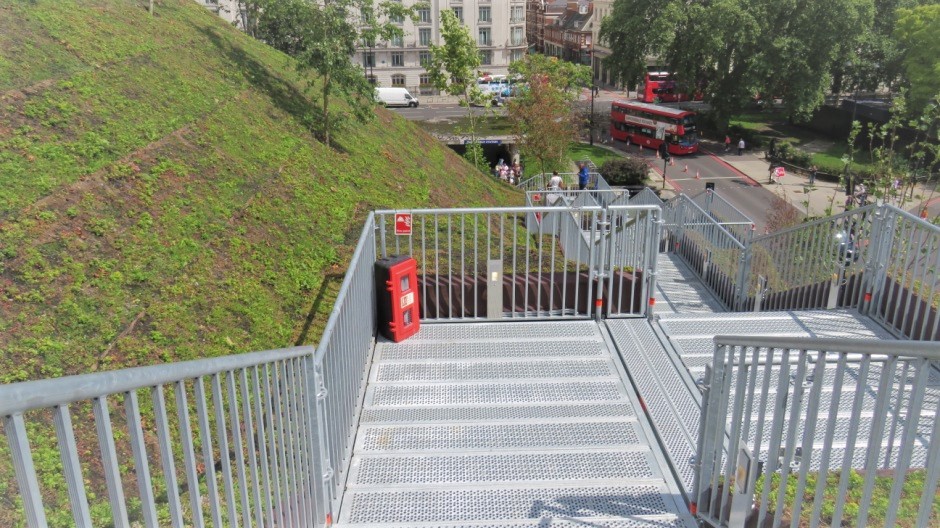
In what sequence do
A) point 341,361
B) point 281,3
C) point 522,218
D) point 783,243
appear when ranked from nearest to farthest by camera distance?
point 341,361
point 783,243
point 281,3
point 522,218

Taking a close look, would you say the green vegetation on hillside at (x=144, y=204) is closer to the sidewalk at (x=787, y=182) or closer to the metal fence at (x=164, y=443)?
the metal fence at (x=164, y=443)

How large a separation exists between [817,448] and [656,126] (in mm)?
42720

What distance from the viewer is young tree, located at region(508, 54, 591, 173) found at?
30.3 m

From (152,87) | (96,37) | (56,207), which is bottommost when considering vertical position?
(56,207)

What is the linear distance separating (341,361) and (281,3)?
903 cm

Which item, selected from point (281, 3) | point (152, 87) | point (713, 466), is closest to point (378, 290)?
point (713, 466)

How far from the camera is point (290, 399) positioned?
3793 mm

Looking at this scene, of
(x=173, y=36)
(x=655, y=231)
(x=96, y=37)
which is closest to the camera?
(x=655, y=231)

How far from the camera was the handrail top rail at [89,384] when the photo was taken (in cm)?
151

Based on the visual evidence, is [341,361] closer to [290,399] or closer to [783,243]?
[290,399]

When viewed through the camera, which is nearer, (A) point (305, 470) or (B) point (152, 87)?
(A) point (305, 470)

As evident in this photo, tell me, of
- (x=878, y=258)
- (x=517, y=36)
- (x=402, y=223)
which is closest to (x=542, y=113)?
(x=878, y=258)

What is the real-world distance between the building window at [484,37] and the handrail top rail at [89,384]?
64.6 metres

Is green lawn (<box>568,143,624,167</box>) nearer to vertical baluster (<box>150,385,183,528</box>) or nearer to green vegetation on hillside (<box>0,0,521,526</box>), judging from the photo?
green vegetation on hillside (<box>0,0,521,526</box>)
